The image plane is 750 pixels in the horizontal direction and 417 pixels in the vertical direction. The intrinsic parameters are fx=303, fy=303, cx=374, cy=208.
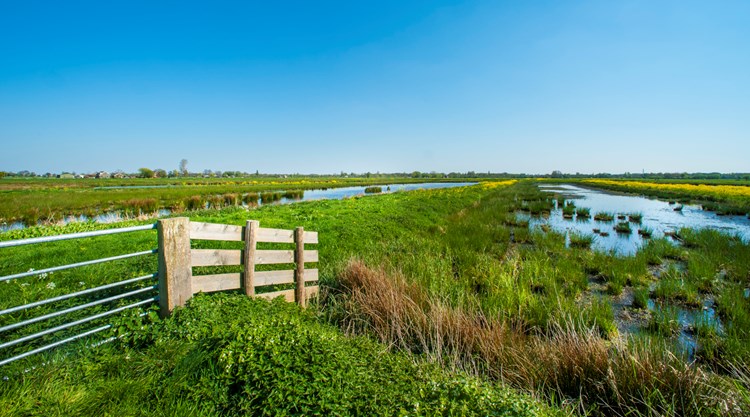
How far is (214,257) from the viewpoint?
5.14m

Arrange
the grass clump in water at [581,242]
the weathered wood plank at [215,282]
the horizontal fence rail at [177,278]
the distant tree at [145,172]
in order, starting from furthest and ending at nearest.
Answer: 1. the distant tree at [145,172]
2. the grass clump in water at [581,242]
3. the weathered wood plank at [215,282]
4. the horizontal fence rail at [177,278]

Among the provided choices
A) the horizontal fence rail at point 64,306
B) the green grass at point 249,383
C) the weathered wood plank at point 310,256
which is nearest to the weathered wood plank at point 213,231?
the horizontal fence rail at point 64,306

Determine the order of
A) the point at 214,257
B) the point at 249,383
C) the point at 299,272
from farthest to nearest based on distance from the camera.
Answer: the point at 299,272
the point at 214,257
the point at 249,383

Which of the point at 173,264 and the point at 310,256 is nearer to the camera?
the point at 173,264

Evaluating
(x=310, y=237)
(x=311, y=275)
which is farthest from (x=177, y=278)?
(x=310, y=237)

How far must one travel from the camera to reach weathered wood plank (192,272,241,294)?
4.82 metres

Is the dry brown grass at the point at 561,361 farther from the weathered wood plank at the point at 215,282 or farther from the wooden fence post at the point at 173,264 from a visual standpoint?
the wooden fence post at the point at 173,264

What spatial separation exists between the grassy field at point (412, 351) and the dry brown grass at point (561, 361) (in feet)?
0.07

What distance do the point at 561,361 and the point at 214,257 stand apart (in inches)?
218

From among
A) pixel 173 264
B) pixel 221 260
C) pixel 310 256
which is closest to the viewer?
pixel 173 264

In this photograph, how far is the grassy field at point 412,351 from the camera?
9.56ft

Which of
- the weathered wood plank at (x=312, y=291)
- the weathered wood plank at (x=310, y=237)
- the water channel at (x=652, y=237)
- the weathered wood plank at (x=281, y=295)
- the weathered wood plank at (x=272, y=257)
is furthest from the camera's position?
the weathered wood plank at (x=310, y=237)

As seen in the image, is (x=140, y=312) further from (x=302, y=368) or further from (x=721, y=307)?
(x=721, y=307)

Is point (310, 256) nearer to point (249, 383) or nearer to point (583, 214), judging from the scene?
point (249, 383)
